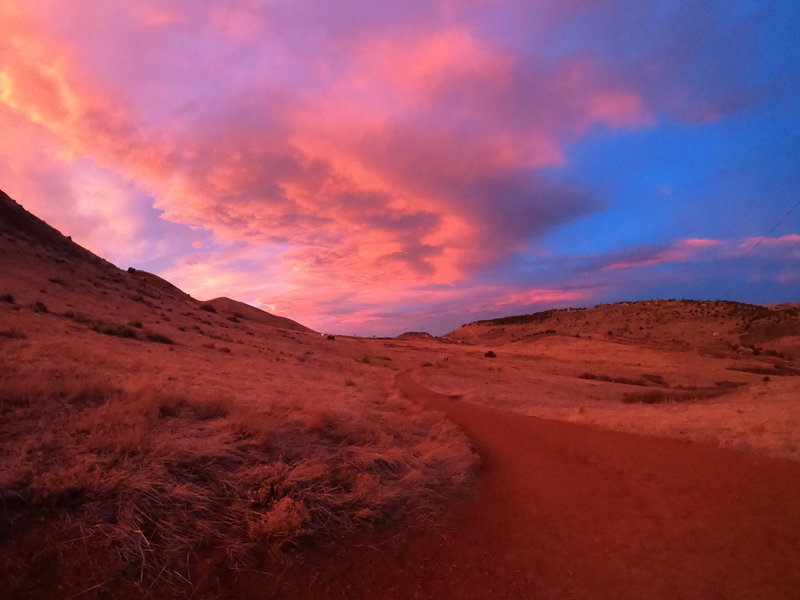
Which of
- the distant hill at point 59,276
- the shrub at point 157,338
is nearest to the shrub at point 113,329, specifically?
the shrub at point 157,338

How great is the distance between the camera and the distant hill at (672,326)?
2237 inches

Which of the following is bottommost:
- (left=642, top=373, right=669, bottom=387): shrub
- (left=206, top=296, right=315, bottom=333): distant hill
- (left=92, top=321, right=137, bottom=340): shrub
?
(left=642, top=373, right=669, bottom=387): shrub

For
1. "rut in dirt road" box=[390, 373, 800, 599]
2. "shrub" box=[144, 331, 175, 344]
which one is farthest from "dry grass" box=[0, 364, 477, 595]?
"shrub" box=[144, 331, 175, 344]

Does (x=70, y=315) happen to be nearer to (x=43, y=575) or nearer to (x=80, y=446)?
(x=80, y=446)

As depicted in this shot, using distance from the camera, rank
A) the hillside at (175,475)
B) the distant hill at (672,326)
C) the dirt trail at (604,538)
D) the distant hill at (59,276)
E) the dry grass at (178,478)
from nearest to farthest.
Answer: the hillside at (175,475), the dry grass at (178,478), the dirt trail at (604,538), the distant hill at (59,276), the distant hill at (672,326)

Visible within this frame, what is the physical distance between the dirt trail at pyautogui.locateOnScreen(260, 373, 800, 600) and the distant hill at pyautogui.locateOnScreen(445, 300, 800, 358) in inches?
1988

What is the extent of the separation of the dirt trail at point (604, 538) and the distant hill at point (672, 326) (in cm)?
5050

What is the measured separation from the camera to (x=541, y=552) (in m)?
5.67

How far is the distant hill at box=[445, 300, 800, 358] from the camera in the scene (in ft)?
186

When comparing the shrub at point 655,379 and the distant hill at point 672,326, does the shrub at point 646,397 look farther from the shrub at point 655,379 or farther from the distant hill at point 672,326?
the distant hill at point 672,326

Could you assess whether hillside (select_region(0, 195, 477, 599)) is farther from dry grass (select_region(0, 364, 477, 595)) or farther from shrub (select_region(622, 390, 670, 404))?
shrub (select_region(622, 390, 670, 404))

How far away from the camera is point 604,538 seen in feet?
19.9

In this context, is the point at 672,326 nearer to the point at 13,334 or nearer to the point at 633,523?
the point at 633,523

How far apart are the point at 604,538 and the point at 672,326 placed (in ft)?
262
